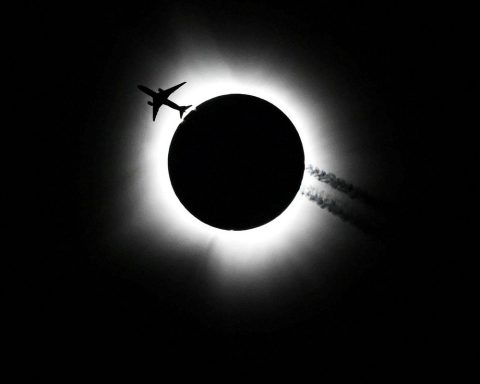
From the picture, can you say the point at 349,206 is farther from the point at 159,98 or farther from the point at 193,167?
the point at 159,98

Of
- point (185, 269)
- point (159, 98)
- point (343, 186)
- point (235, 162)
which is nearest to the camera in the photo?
point (159, 98)

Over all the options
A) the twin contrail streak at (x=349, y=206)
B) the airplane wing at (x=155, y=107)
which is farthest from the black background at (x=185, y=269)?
the airplane wing at (x=155, y=107)

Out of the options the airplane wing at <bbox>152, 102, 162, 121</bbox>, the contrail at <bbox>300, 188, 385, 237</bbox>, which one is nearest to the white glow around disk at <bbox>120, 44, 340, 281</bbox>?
the contrail at <bbox>300, 188, 385, 237</bbox>

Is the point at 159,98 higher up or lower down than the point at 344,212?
lower down

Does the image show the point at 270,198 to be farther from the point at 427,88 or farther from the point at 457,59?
the point at 457,59

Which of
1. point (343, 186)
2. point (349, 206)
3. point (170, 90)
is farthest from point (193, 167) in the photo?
point (349, 206)

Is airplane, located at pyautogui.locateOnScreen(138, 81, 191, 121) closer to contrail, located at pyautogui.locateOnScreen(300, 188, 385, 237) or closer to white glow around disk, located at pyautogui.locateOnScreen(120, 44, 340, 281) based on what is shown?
white glow around disk, located at pyautogui.locateOnScreen(120, 44, 340, 281)
